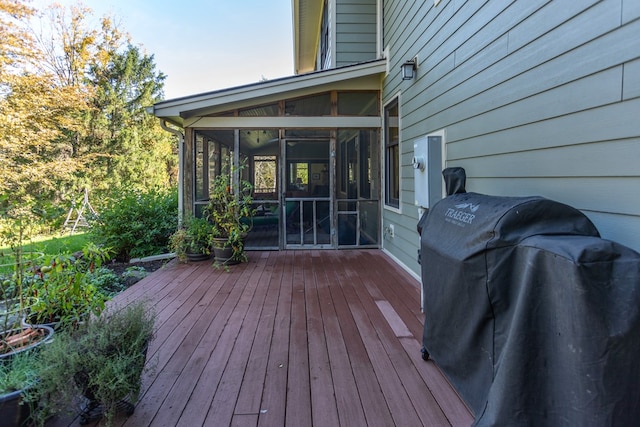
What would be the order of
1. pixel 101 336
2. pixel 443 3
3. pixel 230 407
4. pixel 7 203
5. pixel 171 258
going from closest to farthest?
pixel 101 336 → pixel 230 407 → pixel 7 203 → pixel 443 3 → pixel 171 258

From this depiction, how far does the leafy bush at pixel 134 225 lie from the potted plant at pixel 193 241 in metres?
0.71

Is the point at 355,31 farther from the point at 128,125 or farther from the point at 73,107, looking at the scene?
the point at 128,125

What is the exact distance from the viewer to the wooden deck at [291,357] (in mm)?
1782

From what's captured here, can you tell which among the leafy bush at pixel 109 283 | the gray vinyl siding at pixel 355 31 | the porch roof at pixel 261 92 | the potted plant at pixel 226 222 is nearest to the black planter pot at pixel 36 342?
the leafy bush at pixel 109 283

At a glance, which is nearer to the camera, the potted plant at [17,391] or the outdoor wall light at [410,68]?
the potted plant at [17,391]

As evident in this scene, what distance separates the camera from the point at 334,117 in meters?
5.77

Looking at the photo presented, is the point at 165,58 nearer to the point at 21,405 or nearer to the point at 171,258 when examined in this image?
the point at 171,258

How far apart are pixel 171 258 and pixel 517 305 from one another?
5.30 meters

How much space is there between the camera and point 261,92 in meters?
5.37

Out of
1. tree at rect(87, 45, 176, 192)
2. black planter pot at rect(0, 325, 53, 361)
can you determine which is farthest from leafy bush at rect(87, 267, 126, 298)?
tree at rect(87, 45, 176, 192)

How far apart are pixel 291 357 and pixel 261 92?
4157 millimetres

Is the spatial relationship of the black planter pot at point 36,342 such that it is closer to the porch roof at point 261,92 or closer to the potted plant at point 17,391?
the potted plant at point 17,391

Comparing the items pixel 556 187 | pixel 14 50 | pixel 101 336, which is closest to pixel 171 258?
pixel 101 336

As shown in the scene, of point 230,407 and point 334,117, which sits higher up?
point 334,117
